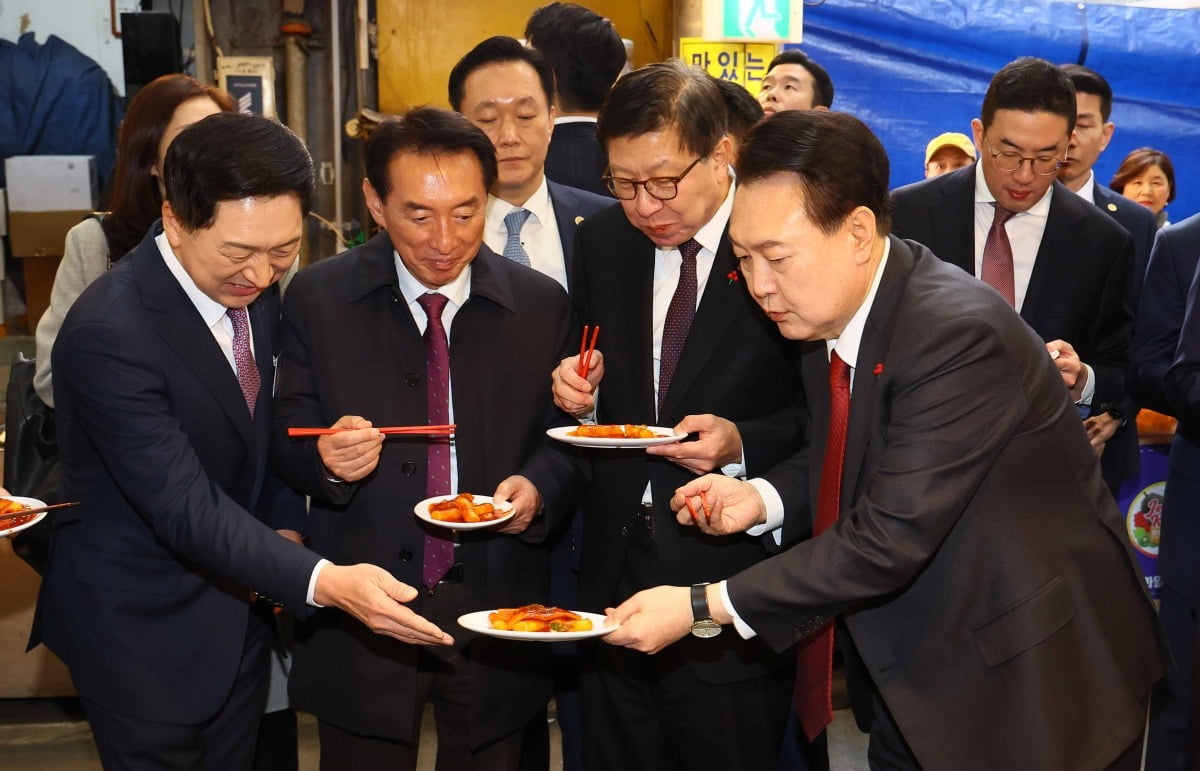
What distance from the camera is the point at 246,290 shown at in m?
2.09

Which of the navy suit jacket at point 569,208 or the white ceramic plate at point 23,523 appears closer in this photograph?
the white ceramic plate at point 23,523

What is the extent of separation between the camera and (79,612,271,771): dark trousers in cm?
204

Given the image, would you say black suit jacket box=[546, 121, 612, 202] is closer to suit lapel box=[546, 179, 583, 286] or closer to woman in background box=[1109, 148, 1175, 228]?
suit lapel box=[546, 179, 583, 286]

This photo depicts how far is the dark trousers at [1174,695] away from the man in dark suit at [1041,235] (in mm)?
455

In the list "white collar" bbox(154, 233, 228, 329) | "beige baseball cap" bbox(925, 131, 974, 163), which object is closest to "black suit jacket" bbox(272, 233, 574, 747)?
"white collar" bbox(154, 233, 228, 329)

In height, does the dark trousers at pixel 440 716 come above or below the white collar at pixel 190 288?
below

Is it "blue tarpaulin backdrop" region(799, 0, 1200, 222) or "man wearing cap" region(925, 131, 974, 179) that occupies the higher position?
"blue tarpaulin backdrop" region(799, 0, 1200, 222)

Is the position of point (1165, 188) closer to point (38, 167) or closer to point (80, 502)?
point (80, 502)

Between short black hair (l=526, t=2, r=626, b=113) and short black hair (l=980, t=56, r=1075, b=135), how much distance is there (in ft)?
3.62

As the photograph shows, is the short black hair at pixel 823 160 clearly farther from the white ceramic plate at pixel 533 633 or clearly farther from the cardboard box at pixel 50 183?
the cardboard box at pixel 50 183

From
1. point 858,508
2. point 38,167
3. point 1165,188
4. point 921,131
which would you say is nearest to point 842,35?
point 921,131

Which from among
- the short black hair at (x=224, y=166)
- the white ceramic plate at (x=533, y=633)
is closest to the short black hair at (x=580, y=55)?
the short black hair at (x=224, y=166)

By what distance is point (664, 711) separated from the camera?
7.81 ft

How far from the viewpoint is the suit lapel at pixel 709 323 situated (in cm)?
231
